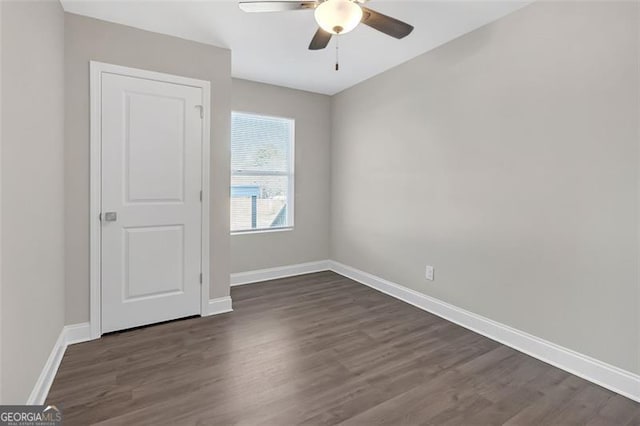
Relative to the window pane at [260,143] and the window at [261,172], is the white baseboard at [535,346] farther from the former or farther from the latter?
the window pane at [260,143]

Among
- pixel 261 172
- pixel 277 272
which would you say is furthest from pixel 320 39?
pixel 277 272

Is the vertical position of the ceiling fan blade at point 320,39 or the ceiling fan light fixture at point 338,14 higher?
the ceiling fan blade at point 320,39

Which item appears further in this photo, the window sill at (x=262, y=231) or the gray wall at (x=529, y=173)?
the window sill at (x=262, y=231)

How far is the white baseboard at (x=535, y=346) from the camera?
188 cm

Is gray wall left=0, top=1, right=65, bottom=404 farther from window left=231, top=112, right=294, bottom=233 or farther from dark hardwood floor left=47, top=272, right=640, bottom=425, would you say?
window left=231, top=112, right=294, bottom=233

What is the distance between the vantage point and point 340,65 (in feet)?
11.1

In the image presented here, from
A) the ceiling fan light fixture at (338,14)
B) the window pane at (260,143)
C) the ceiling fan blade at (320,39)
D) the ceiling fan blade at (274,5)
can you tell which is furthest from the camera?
the window pane at (260,143)

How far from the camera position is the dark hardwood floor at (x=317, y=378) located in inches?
66.0

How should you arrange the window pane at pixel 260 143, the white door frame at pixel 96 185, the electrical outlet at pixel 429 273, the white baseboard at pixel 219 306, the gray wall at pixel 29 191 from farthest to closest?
the window pane at pixel 260 143, the electrical outlet at pixel 429 273, the white baseboard at pixel 219 306, the white door frame at pixel 96 185, the gray wall at pixel 29 191

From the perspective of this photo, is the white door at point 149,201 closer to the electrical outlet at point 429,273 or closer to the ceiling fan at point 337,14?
the ceiling fan at point 337,14

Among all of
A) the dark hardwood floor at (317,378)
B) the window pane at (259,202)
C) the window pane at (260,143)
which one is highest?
the window pane at (260,143)

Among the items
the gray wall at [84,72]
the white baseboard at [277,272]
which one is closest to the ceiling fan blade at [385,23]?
the gray wall at [84,72]

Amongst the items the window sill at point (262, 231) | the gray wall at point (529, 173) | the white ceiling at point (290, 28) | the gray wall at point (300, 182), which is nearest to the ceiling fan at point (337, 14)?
the white ceiling at point (290, 28)

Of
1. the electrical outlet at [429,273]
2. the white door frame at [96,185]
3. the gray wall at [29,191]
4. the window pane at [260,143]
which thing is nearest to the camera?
the gray wall at [29,191]
